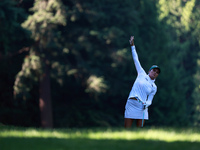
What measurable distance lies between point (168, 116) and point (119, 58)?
7076 mm

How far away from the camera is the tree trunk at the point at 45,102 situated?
1098 inches

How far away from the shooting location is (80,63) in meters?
27.6

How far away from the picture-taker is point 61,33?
28.1 meters

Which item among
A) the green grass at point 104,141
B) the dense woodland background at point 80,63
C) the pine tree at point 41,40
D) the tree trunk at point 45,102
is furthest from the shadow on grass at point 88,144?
the tree trunk at point 45,102

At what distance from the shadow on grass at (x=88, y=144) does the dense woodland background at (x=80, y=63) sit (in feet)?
53.5

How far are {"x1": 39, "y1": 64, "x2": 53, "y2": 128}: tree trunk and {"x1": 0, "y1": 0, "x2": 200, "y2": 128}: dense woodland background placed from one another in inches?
2.3

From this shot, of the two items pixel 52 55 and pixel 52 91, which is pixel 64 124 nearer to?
pixel 52 91

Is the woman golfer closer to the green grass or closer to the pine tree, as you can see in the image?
the green grass

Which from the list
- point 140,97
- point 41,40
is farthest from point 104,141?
point 41,40

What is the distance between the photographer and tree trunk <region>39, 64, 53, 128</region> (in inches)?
1098

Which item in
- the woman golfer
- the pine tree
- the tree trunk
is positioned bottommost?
the woman golfer

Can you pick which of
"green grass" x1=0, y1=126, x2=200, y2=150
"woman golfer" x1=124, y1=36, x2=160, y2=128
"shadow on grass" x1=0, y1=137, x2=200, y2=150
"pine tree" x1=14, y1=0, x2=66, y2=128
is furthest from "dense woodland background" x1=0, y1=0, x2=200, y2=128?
"shadow on grass" x1=0, y1=137, x2=200, y2=150

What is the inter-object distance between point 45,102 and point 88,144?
73.2 feet

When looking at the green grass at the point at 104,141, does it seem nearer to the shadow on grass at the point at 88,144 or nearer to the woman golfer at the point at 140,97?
the shadow on grass at the point at 88,144
